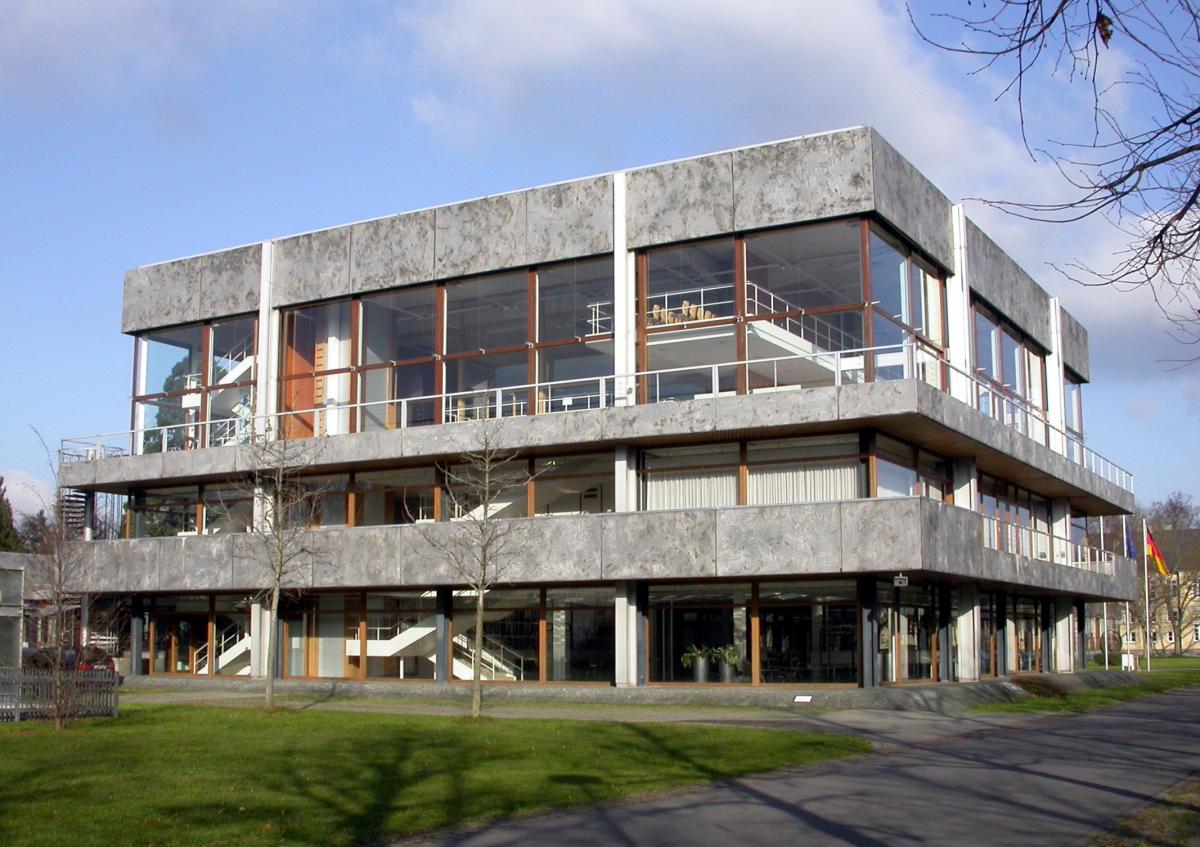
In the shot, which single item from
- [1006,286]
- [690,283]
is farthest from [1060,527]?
[690,283]

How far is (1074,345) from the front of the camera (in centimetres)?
5397

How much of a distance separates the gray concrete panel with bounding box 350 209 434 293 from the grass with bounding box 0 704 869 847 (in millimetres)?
17741

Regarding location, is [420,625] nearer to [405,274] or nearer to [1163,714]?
[405,274]

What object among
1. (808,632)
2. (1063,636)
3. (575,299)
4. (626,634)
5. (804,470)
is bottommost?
(1063,636)

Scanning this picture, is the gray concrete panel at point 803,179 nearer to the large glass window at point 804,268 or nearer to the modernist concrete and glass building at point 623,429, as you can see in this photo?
the modernist concrete and glass building at point 623,429

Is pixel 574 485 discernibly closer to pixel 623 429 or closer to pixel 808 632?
pixel 623 429

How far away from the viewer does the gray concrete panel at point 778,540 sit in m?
31.9

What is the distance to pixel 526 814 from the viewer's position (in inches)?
559

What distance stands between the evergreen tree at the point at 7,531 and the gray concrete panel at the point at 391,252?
140 ft

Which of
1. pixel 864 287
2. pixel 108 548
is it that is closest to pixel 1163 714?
pixel 864 287

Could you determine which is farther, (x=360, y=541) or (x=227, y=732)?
(x=360, y=541)

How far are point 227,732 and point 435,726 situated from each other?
376 centimetres

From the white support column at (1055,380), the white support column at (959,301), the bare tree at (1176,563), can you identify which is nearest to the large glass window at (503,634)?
the white support column at (959,301)

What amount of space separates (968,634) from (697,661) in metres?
8.90
